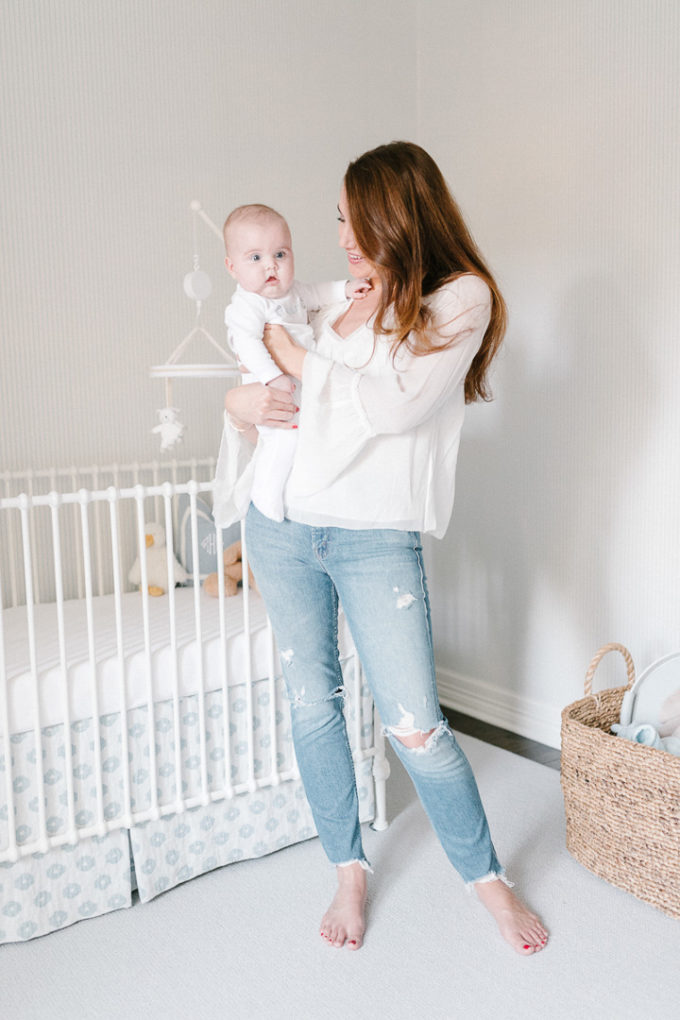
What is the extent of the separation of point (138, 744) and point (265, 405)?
2.46 ft

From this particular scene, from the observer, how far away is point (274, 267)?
153cm

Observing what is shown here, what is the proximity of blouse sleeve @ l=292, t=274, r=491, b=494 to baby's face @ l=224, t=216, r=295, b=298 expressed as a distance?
16 centimetres

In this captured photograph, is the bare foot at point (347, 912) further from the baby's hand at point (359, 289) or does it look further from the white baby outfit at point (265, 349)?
the baby's hand at point (359, 289)

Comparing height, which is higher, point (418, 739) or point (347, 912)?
point (418, 739)

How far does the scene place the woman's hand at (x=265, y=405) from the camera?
150 cm

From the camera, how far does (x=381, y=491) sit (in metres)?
1.51

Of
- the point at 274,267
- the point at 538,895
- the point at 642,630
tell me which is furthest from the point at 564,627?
the point at 274,267

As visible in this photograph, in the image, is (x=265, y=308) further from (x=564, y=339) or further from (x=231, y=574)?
(x=564, y=339)

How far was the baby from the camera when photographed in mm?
1516

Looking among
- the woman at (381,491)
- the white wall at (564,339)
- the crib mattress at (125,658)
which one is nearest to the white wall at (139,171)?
the white wall at (564,339)

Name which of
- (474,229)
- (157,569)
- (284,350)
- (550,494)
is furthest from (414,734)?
(474,229)

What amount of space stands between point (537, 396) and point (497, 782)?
1039mm

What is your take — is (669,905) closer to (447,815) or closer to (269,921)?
(447,815)

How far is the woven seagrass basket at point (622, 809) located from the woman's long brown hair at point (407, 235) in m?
0.88
